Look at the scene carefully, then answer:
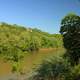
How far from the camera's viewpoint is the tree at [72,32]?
2162 centimetres

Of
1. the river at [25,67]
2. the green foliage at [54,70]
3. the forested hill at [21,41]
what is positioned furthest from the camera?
the forested hill at [21,41]

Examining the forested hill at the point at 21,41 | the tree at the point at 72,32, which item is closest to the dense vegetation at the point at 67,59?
the tree at the point at 72,32

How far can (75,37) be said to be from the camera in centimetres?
2177

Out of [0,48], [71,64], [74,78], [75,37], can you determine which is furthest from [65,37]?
[0,48]

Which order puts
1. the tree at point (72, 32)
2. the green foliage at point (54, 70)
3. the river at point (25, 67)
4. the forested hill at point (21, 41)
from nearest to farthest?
the green foliage at point (54, 70) → the tree at point (72, 32) → the river at point (25, 67) → the forested hill at point (21, 41)

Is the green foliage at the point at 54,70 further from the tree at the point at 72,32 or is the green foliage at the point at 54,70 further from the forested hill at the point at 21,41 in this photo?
the forested hill at the point at 21,41

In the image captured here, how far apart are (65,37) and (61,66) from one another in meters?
2.24

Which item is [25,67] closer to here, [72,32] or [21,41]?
[72,32]

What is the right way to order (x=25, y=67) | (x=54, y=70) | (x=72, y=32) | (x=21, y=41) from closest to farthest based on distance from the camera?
(x=54, y=70) → (x=72, y=32) → (x=25, y=67) → (x=21, y=41)

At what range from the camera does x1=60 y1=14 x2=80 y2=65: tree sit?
2162cm

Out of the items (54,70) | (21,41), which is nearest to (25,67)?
(54,70)

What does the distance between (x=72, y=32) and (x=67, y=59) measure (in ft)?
6.86

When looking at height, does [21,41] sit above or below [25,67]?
above

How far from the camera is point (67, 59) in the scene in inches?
862
